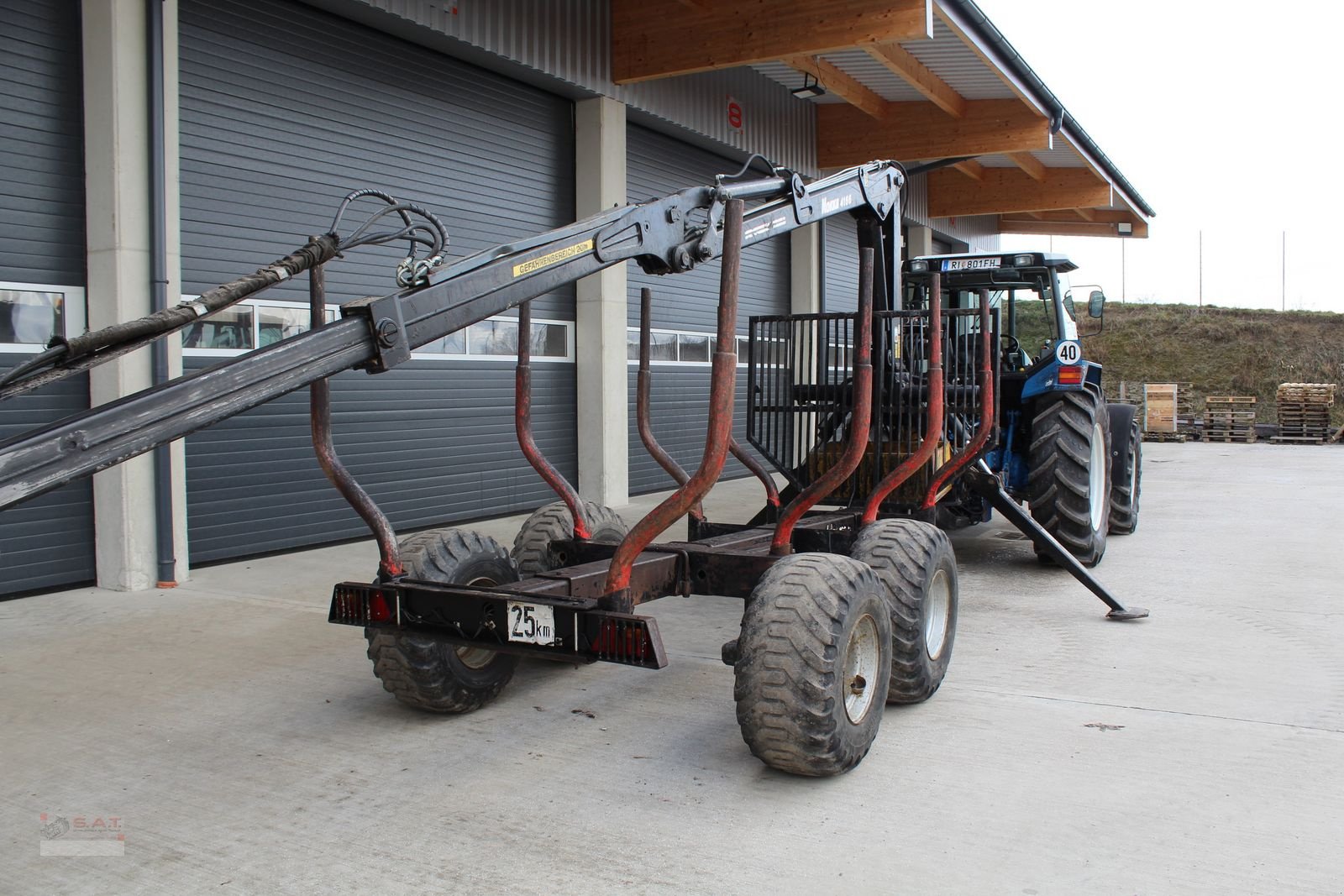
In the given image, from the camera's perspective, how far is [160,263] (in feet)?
24.3

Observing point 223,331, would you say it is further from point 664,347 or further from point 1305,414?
point 1305,414

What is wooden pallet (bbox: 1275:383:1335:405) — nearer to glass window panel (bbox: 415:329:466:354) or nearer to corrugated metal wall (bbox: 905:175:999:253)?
corrugated metal wall (bbox: 905:175:999:253)

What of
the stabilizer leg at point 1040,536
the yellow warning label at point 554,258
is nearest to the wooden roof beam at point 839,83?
the stabilizer leg at point 1040,536

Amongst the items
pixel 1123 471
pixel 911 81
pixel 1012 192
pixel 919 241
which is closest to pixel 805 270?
pixel 911 81

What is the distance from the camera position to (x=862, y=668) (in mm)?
4383

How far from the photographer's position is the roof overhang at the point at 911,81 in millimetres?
11172

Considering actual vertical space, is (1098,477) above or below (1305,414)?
below

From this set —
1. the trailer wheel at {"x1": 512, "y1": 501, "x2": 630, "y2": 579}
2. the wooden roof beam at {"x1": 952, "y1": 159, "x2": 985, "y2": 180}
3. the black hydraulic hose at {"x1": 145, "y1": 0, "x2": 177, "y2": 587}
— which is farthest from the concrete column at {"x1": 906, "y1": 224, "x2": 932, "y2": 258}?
the trailer wheel at {"x1": 512, "y1": 501, "x2": 630, "y2": 579}

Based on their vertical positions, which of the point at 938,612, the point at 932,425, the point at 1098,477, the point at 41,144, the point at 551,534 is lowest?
the point at 938,612

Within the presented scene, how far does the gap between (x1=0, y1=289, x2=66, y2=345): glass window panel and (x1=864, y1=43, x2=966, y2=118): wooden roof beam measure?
25.6ft

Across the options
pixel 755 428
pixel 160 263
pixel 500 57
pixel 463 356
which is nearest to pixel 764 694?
pixel 755 428

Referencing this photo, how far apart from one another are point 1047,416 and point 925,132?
849cm

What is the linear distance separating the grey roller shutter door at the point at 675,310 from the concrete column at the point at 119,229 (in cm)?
660

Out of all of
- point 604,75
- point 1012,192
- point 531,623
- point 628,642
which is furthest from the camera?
point 1012,192
